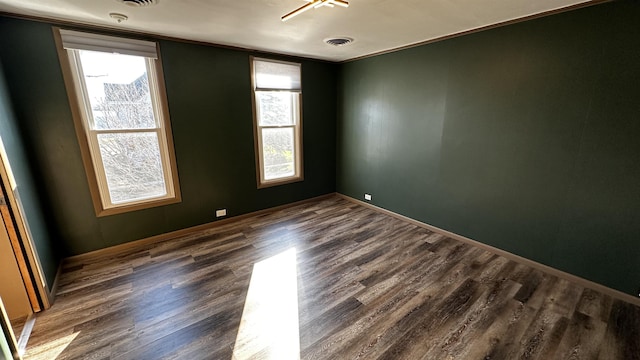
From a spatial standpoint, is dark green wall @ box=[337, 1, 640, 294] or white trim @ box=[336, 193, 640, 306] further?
white trim @ box=[336, 193, 640, 306]

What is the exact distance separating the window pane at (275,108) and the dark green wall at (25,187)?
241 centimetres

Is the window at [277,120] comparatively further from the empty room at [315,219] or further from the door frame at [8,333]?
the door frame at [8,333]

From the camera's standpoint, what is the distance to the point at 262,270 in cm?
262

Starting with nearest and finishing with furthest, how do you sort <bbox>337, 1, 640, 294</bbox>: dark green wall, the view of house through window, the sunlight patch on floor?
the sunlight patch on floor < <bbox>337, 1, 640, 294</bbox>: dark green wall < the view of house through window

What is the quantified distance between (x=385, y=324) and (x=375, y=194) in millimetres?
2475

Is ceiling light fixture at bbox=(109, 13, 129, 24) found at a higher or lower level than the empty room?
higher

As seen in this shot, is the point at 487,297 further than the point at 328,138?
No

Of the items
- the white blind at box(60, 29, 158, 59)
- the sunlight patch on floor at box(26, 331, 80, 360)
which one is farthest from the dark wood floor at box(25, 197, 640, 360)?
the white blind at box(60, 29, 158, 59)

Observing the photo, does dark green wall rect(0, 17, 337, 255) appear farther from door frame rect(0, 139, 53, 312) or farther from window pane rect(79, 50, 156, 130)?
door frame rect(0, 139, 53, 312)

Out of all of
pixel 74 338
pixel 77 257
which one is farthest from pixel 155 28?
pixel 74 338

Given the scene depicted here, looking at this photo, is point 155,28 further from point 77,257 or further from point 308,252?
point 308,252

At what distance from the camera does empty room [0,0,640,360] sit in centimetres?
191

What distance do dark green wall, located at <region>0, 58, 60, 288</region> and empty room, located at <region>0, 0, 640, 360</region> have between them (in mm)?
31

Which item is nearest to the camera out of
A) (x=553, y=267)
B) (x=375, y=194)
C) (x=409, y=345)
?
(x=409, y=345)
